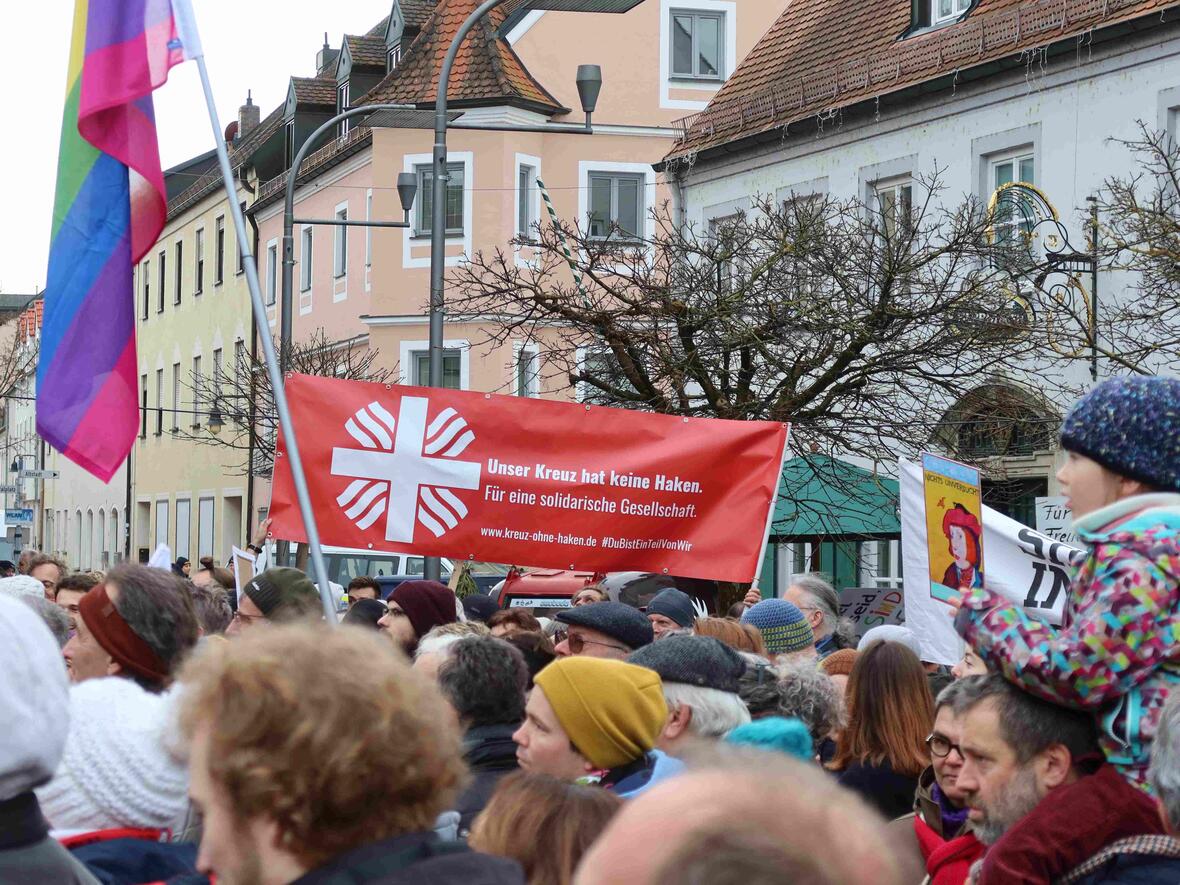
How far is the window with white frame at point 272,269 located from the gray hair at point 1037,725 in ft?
143

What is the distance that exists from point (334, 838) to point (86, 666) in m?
2.33

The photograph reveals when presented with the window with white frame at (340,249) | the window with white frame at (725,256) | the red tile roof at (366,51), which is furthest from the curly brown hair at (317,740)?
the red tile roof at (366,51)

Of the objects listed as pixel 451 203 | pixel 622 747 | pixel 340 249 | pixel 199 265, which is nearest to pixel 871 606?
pixel 622 747

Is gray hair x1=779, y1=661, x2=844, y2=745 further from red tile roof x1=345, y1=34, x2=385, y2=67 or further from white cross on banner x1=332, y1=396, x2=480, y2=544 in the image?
red tile roof x1=345, y1=34, x2=385, y2=67

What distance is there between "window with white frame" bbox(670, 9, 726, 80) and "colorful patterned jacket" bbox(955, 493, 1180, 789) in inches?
1335

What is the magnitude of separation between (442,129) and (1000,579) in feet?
30.0

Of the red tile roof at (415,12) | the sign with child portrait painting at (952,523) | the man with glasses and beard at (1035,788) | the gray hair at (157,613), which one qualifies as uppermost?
the red tile roof at (415,12)

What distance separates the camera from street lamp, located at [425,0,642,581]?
13562 millimetres

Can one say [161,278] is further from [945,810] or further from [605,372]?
[945,810]

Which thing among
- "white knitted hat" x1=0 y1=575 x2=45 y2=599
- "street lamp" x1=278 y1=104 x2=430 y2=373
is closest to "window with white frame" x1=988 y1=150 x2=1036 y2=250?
"street lamp" x1=278 y1=104 x2=430 y2=373

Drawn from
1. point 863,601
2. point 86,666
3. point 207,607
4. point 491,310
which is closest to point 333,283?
point 491,310

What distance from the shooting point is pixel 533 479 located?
8.96 m

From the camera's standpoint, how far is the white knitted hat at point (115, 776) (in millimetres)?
3475

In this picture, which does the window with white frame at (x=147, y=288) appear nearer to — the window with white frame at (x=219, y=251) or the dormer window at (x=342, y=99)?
the window with white frame at (x=219, y=251)
